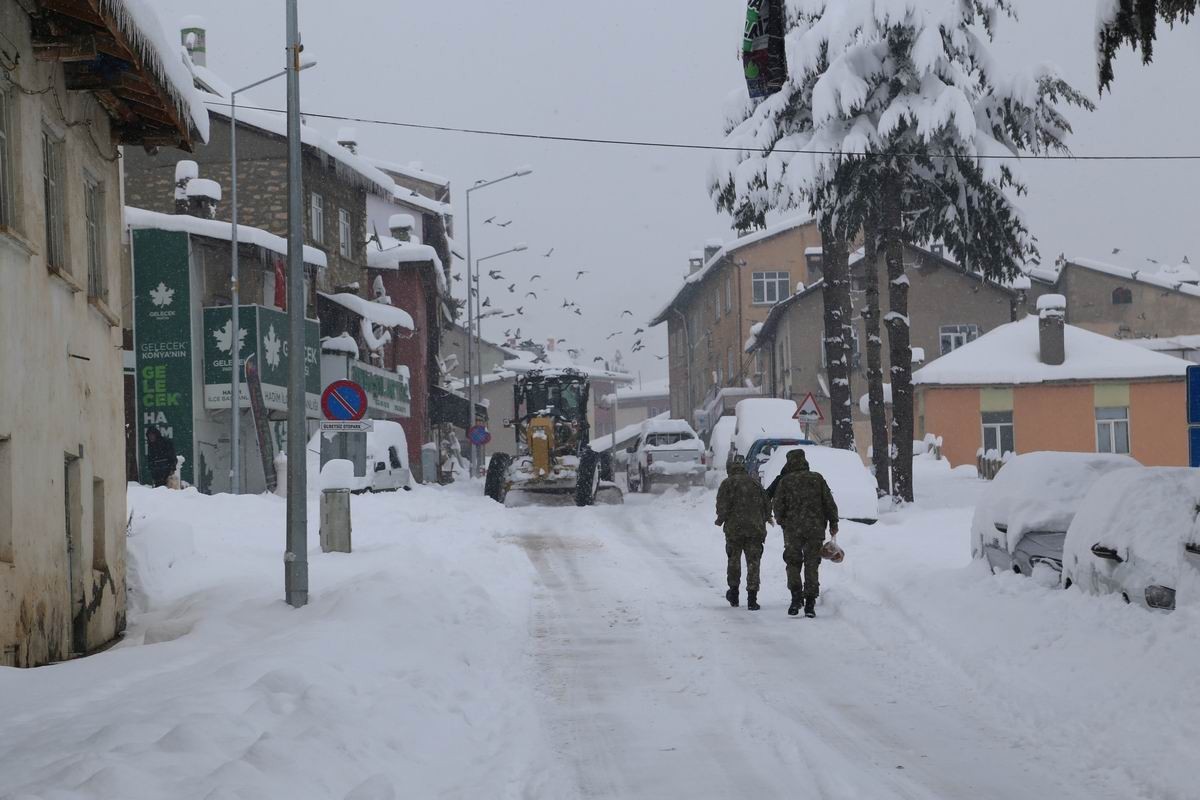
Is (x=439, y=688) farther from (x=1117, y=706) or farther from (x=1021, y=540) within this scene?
(x=1021, y=540)

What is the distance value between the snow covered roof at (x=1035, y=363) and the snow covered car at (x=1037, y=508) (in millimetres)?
33324

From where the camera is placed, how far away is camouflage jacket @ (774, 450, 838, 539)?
14.2 meters

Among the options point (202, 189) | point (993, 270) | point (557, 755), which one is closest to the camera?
point (557, 755)

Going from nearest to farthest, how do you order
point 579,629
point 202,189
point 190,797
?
point 190,797
point 579,629
point 202,189

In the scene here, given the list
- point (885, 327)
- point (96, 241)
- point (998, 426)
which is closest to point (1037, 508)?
point (96, 241)

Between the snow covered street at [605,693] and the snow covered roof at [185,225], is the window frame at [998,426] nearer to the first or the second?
the snow covered roof at [185,225]

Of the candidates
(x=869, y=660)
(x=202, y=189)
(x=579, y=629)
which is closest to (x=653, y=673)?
(x=869, y=660)

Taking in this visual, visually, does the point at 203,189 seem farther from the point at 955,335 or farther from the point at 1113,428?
the point at 955,335

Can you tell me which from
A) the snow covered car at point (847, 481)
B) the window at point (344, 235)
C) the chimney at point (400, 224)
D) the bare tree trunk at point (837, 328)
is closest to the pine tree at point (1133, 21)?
the snow covered car at point (847, 481)

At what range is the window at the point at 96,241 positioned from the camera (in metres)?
15.3

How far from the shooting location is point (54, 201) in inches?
532

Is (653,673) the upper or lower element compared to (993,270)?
lower

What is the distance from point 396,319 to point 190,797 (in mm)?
40830

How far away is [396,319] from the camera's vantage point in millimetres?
46312
